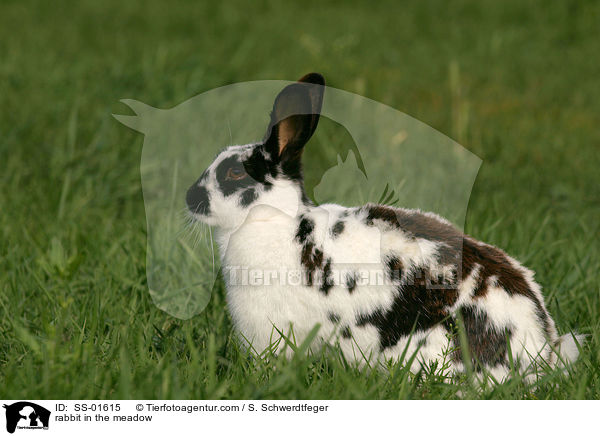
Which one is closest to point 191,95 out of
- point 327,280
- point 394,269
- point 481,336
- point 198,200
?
point 198,200

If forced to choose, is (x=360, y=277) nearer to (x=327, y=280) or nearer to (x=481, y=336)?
(x=327, y=280)

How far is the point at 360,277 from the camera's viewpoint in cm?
316

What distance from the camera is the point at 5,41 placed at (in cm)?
898

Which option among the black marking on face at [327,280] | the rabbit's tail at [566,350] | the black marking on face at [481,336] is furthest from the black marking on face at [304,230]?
the rabbit's tail at [566,350]

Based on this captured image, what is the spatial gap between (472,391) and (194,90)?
15.1ft

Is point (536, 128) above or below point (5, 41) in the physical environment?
below

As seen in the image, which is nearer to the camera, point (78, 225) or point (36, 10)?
point (78, 225)

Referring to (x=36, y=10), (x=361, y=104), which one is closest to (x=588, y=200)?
(x=361, y=104)

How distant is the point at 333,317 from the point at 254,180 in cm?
70

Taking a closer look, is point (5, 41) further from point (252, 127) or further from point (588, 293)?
point (588, 293)
